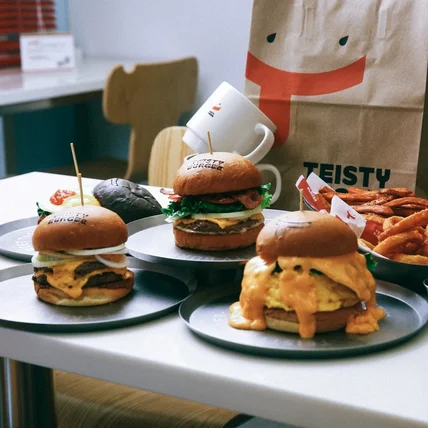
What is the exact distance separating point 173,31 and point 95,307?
3.02 metres

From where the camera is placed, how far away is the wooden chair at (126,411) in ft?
4.44

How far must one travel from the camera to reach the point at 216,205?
123cm

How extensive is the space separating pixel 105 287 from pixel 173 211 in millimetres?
232

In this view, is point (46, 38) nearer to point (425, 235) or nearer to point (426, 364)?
point (425, 235)

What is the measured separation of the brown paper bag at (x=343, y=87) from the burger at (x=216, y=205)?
0.49 m

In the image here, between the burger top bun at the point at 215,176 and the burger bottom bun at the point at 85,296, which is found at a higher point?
the burger top bun at the point at 215,176

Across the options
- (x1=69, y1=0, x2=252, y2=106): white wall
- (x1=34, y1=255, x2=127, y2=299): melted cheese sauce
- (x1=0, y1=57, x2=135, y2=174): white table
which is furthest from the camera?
(x1=69, y1=0, x2=252, y2=106): white wall

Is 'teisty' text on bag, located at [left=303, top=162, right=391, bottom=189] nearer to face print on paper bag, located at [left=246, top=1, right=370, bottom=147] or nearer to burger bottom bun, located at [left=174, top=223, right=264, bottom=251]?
face print on paper bag, located at [left=246, top=1, right=370, bottom=147]

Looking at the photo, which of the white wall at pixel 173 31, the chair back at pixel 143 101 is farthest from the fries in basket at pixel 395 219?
the white wall at pixel 173 31

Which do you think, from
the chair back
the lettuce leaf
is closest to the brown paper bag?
the lettuce leaf

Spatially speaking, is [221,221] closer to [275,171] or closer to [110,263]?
[110,263]

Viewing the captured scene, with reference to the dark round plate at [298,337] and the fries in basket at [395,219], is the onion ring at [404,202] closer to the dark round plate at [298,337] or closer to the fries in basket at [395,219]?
the fries in basket at [395,219]

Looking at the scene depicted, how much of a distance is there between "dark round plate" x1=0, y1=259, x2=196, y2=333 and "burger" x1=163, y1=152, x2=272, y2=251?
0.25 feet

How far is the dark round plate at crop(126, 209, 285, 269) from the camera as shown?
3.67 ft
